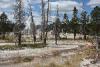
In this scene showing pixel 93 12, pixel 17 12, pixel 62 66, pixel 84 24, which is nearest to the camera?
pixel 62 66

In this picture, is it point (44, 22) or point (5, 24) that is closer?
point (44, 22)

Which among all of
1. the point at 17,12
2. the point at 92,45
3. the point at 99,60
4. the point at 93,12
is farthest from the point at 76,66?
the point at 93,12

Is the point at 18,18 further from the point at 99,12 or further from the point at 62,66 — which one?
the point at 62,66

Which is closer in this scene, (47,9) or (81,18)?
(47,9)

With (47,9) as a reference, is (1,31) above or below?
below

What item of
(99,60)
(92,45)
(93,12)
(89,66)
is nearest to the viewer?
(89,66)

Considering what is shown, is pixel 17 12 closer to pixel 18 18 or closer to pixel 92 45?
pixel 18 18

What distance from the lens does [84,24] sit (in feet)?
446

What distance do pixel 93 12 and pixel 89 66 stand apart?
107 meters

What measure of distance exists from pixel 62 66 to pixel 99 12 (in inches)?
3687

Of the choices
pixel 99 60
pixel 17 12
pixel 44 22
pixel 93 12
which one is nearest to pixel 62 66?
pixel 99 60

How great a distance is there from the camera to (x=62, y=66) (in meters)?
26.8

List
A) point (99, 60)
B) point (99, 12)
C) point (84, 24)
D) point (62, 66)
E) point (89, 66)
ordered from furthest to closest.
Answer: point (84, 24)
point (99, 12)
point (62, 66)
point (99, 60)
point (89, 66)

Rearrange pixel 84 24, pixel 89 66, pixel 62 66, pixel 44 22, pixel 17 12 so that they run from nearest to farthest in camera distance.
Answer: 1. pixel 89 66
2. pixel 62 66
3. pixel 17 12
4. pixel 44 22
5. pixel 84 24
